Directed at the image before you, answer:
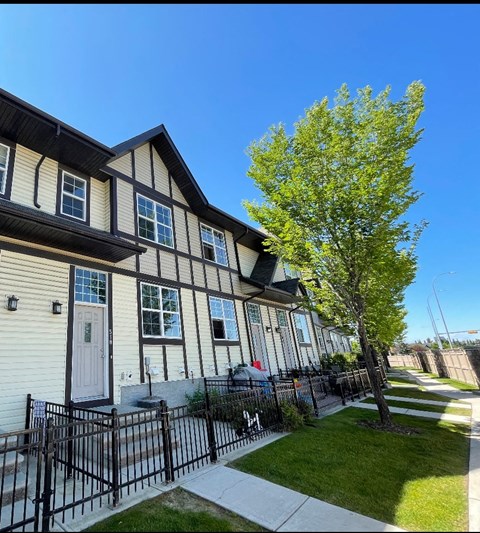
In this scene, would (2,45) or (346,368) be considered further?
(346,368)

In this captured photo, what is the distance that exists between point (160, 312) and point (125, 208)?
386 centimetres

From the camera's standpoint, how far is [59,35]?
23.5 ft

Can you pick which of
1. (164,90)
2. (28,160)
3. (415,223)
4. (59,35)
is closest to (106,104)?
(164,90)

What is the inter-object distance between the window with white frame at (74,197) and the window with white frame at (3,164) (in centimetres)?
139

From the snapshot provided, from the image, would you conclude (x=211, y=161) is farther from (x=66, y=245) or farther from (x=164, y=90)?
(x=66, y=245)

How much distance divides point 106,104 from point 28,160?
432cm

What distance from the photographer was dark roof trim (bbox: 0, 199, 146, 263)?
6.20 meters

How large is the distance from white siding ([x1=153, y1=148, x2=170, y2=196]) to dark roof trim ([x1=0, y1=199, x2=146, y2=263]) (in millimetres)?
4290

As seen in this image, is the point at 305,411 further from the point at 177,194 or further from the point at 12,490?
the point at 177,194

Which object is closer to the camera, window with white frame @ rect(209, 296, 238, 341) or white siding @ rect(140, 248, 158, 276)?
white siding @ rect(140, 248, 158, 276)

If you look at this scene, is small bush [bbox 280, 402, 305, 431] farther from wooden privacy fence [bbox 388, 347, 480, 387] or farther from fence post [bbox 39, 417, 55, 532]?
wooden privacy fence [bbox 388, 347, 480, 387]

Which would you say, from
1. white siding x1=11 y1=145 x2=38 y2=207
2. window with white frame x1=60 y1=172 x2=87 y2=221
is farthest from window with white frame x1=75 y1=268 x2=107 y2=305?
white siding x1=11 y1=145 x2=38 y2=207

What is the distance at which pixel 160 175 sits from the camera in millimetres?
12039

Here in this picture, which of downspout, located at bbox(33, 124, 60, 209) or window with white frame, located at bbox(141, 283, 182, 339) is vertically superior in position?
downspout, located at bbox(33, 124, 60, 209)
